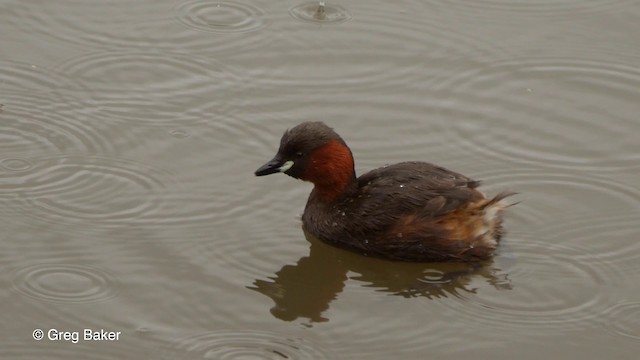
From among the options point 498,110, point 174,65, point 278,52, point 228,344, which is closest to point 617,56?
point 498,110

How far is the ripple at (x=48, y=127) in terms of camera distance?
10.0m

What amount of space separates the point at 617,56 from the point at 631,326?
3503 millimetres

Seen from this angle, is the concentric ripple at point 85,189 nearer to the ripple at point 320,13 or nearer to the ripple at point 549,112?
the ripple at point 549,112

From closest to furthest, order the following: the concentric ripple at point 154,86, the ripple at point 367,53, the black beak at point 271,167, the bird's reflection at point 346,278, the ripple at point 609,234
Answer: the bird's reflection at point 346,278 → the ripple at point 609,234 → the black beak at point 271,167 → the concentric ripple at point 154,86 → the ripple at point 367,53

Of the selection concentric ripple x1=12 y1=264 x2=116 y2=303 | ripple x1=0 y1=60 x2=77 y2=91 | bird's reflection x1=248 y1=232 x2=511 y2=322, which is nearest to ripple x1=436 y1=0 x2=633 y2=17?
ripple x1=0 y1=60 x2=77 y2=91

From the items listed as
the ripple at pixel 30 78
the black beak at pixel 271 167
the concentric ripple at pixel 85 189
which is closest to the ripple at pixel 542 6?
the black beak at pixel 271 167

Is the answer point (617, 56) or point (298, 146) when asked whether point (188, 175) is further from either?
Answer: point (617, 56)

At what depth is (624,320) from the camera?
27.8 ft

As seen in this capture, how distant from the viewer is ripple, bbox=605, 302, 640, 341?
8.36 m

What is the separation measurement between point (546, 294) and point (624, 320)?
50 centimetres

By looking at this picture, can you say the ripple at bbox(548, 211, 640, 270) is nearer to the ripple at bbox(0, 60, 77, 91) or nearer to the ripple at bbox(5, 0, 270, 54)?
the ripple at bbox(5, 0, 270, 54)

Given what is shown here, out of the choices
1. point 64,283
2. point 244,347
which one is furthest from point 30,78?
point 244,347

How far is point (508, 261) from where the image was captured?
9188mm

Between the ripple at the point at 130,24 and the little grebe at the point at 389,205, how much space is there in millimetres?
2019
